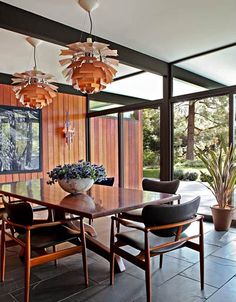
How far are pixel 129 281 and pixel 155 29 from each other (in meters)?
2.79

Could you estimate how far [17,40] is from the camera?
11.8 ft

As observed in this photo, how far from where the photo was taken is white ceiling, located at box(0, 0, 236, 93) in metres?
2.79

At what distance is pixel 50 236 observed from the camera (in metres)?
2.39

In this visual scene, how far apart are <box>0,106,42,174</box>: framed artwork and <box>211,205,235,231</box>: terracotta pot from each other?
138 inches

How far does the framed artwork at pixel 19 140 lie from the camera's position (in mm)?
5125

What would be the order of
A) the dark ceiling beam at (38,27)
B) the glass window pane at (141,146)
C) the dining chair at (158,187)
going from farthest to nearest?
1. the glass window pane at (141,146)
2. the dining chair at (158,187)
3. the dark ceiling beam at (38,27)

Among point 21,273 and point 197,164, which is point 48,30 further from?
point 197,164

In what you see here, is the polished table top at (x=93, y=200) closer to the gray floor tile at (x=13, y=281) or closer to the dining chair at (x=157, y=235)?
the dining chair at (x=157, y=235)

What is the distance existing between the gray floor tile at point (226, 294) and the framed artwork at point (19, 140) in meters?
4.17

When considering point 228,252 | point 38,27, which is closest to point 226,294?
point 228,252

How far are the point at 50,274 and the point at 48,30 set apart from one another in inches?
99.4

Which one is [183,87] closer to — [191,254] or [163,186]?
[163,186]

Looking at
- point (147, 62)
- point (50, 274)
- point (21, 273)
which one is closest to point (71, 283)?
point (50, 274)

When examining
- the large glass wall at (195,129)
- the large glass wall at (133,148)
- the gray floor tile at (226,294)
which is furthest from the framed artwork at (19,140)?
the gray floor tile at (226,294)
